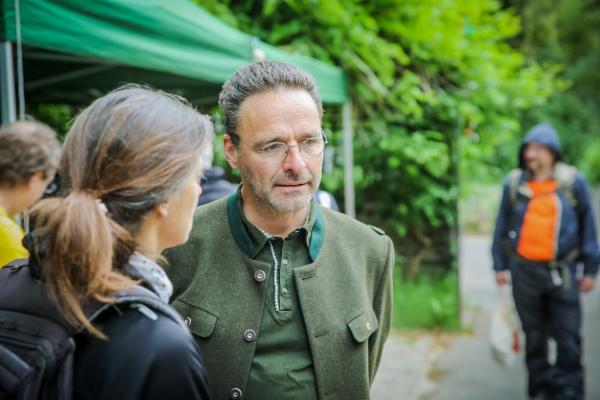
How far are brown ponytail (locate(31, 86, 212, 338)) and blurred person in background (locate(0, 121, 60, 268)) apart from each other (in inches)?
54.8

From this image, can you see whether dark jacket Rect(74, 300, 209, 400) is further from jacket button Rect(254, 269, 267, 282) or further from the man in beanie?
the man in beanie

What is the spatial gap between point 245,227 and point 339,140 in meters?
4.46

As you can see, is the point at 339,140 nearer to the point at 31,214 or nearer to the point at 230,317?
the point at 230,317

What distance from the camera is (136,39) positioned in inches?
108

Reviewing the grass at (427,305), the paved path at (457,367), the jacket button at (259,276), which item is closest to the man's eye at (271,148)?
the jacket button at (259,276)

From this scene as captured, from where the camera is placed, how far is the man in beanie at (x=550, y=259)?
4.22 metres

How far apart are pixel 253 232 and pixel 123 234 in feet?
2.19

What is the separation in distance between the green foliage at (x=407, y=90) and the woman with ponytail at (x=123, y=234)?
459 cm

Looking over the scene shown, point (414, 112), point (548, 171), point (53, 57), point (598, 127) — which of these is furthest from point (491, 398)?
point (598, 127)

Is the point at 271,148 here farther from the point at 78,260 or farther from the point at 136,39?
the point at 136,39

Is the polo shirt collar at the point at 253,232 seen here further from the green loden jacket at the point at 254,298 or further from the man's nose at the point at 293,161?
the man's nose at the point at 293,161

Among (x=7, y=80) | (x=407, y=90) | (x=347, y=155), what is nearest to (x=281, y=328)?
(x=7, y=80)

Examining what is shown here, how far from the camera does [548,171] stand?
4391mm

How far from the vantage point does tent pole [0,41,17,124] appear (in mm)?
2337
